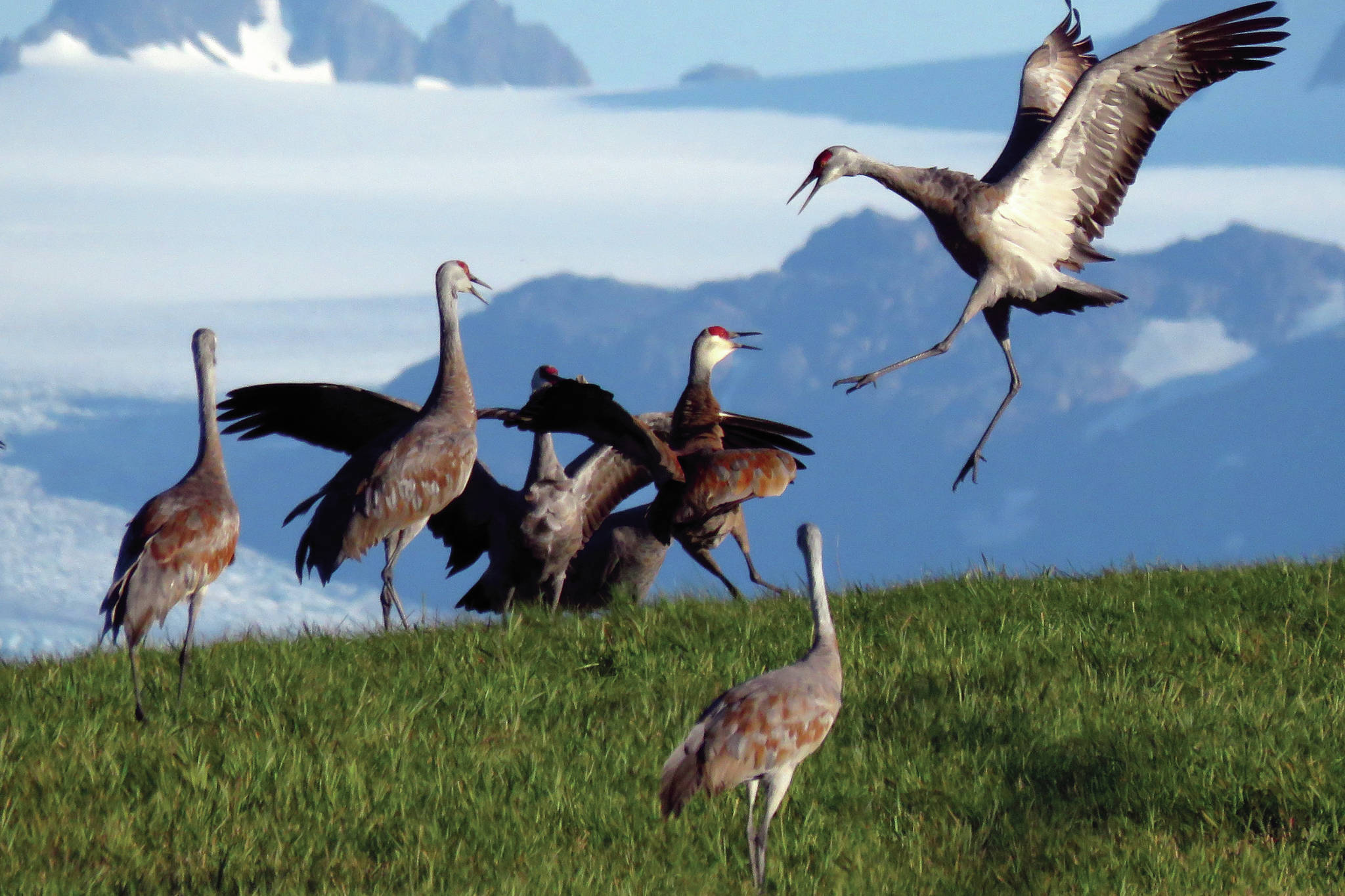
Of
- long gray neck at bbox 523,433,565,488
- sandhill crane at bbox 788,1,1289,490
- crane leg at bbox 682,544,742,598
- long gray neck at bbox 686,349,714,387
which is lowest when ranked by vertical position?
crane leg at bbox 682,544,742,598

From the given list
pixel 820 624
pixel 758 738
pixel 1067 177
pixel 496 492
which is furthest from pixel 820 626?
pixel 1067 177

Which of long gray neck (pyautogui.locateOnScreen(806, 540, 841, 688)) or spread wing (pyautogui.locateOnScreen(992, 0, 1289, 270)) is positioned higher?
spread wing (pyautogui.locateOnScreen(992, 0, 1289, 270))

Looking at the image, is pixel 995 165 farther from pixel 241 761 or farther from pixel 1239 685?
pixel 241 761

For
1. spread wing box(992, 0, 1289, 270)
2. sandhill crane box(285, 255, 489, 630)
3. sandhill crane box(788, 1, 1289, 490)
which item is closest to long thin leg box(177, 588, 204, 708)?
sandhill crane box(285, 255, 489, 630)

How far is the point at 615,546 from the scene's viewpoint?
31.7 feet

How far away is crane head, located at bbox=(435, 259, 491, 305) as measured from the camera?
955 centimetres

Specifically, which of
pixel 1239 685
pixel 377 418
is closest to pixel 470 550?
pixel 377 418

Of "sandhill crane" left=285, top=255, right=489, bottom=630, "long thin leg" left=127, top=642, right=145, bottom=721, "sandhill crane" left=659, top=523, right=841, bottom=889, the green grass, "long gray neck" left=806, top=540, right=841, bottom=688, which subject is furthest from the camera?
"sandhill crane" left=285, top=255, right=489, bottom=630

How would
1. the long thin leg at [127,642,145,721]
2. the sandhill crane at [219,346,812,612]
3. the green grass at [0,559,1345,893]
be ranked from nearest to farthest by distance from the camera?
the green grass at [0,559,1345,893]
the long thin leg at [127,642,145,721]
the sandhill crane at [219,346,812,612]

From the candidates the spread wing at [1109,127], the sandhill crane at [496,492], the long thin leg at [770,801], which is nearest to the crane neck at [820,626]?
the long thin leg at [770,801]

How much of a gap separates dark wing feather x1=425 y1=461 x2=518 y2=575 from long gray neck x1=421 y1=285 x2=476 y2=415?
0.77 m

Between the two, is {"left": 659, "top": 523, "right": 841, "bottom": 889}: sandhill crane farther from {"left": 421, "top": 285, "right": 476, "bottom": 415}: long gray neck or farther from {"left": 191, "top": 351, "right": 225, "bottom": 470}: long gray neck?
{"left": 421, "top": 285, "right": 476, "bottom": 415}: long gray neck

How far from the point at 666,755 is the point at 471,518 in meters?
4.45

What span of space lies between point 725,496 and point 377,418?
2.97m
